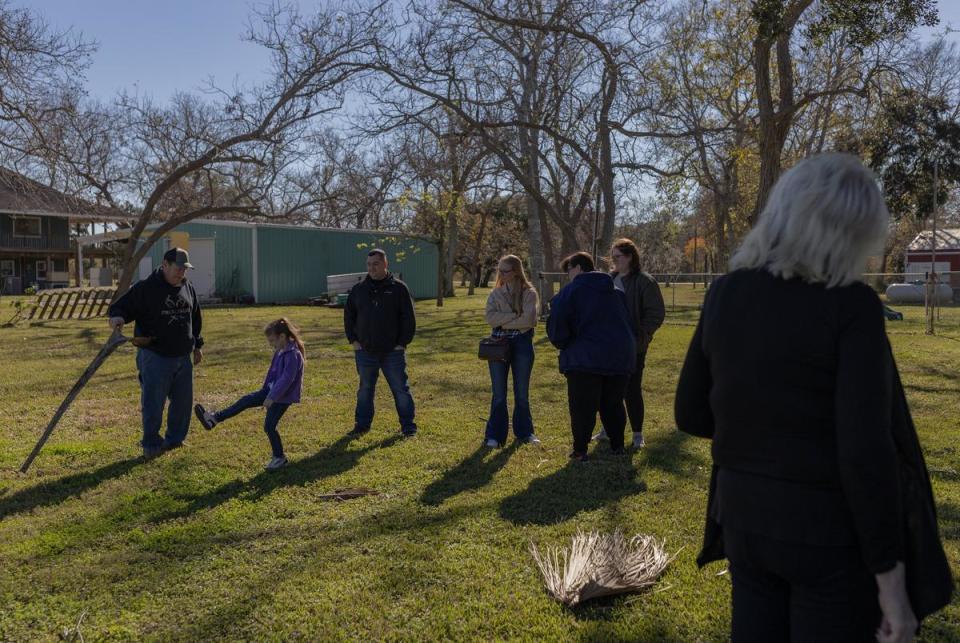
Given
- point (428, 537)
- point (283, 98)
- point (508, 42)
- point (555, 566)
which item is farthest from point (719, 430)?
point (508, 42)

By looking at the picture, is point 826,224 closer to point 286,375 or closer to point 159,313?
point 286,375

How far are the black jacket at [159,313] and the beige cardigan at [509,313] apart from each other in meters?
2.75

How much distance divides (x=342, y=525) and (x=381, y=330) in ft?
9.06

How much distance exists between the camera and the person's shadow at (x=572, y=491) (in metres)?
5.28

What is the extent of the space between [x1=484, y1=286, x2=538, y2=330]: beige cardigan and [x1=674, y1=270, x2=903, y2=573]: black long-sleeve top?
516 cm

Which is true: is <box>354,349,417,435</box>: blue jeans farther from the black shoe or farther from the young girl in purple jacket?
the black shoe

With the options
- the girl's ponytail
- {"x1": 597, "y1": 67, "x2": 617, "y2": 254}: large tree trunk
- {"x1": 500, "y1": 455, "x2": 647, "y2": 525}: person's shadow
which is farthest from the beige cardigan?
{"x1": 597, "y1": 67, "x2": 617, "y2": 254}: large tree trunk

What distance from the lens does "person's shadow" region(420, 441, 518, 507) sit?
5727 mm

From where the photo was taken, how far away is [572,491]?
A: 228 inches

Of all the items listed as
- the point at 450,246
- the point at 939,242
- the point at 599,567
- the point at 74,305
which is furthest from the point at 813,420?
the point at 939,242

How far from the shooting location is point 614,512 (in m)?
5.33

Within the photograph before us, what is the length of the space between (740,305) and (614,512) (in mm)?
3624

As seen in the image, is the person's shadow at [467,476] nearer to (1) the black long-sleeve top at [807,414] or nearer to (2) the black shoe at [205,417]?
(2) the black shoe at [205,417]

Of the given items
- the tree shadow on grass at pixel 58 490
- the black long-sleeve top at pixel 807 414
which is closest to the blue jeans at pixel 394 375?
the tree shadow on grass at pixel 58 490
